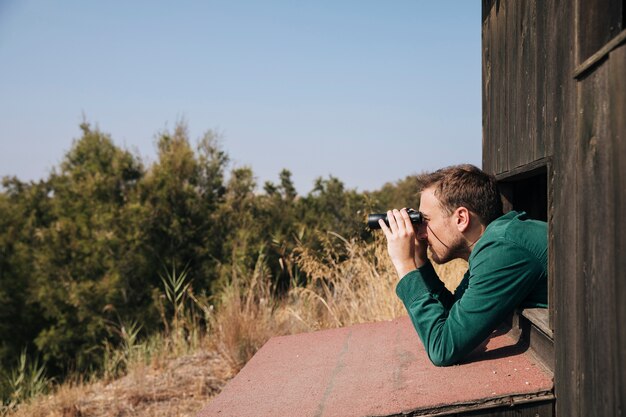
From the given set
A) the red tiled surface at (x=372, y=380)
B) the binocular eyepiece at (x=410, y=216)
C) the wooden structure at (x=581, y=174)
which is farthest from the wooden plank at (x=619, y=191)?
the binocular eyepiece at (x=410, y=216)

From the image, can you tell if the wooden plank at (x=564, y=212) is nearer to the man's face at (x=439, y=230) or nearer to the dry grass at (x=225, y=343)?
the man's face at (x=439, y=230)

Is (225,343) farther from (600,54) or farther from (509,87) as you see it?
(600,54)

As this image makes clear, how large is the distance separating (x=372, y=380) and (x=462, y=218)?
0.83m

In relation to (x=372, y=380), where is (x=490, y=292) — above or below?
above

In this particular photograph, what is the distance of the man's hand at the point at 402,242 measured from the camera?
8.61 feet

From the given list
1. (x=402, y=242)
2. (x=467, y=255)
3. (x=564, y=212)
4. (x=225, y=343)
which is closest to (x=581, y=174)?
(x=564, y=212)

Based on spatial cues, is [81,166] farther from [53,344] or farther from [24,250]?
[53,344]

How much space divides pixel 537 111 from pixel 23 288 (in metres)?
15.7

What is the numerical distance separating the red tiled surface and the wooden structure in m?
0.19

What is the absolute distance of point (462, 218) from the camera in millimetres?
2756

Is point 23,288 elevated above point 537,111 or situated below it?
below

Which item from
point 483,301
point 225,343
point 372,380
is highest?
point 483,301

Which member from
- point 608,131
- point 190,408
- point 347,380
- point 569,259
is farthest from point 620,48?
point 190,408

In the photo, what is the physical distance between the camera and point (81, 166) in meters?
16.3
